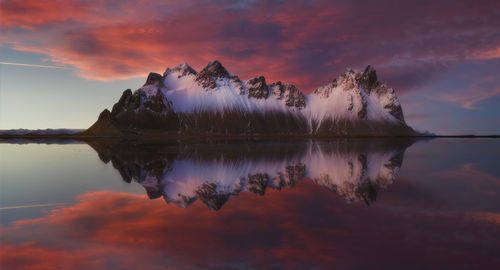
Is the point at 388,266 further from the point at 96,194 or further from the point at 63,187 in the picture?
the point at 63,187

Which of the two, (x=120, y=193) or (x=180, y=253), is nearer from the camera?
(x=180, y=253)

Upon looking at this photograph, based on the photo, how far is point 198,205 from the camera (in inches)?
746

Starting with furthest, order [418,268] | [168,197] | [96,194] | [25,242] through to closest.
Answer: [96,194] < [168,197] < [25,242] < [418,268]

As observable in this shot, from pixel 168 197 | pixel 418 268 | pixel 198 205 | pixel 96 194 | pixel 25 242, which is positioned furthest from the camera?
pixel 96 194

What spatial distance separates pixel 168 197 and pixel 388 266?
15.1 m

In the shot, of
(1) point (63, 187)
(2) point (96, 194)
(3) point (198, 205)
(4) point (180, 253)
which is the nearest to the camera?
(4) point (180, 253)

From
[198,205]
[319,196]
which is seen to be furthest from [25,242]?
[319,196]

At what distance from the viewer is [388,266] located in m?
10.6

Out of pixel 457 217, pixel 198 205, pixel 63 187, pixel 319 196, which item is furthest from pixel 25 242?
pixel 457 217

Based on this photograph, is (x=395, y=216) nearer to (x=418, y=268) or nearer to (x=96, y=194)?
(x=418, y=268)

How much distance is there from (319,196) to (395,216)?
19.8 feet

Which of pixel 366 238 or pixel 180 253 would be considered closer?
pixel 180 253

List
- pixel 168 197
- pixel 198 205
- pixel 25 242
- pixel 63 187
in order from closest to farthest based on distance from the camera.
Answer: pixel 25 242 → pixel 198 205 → pixel 168 197 → pixel 63 187

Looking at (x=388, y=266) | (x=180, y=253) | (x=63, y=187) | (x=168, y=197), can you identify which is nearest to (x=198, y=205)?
(x=168, y=197)
